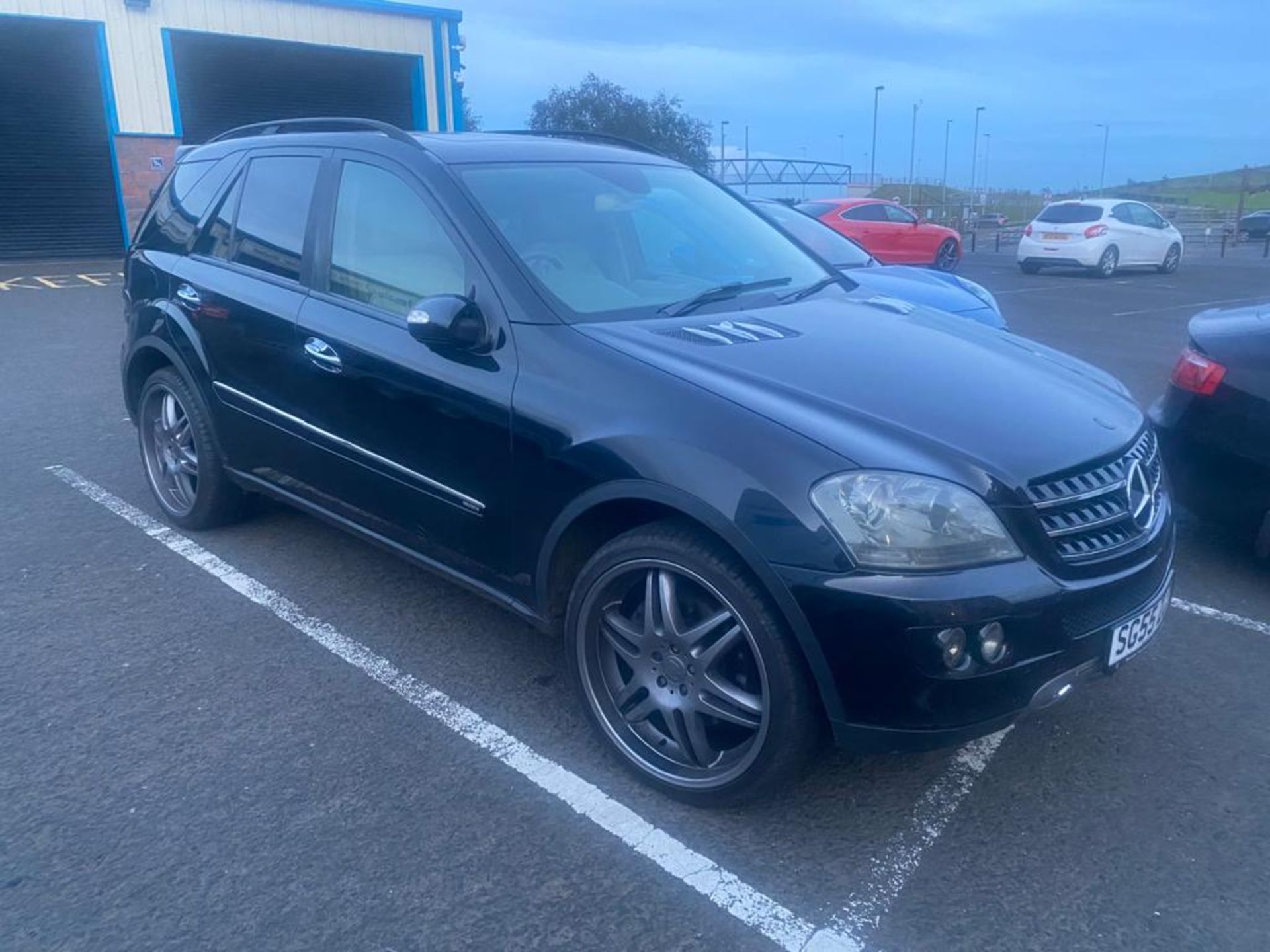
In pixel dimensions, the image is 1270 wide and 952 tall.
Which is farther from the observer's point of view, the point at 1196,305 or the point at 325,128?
the point at 1196,305

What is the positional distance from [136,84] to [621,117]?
75.2ft

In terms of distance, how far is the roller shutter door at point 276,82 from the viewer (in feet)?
67.2

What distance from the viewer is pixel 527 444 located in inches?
124

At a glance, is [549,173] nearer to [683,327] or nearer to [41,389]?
[683,327]

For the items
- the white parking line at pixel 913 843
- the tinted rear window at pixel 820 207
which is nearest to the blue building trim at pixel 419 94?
the tinted rear window at pixel 820 207

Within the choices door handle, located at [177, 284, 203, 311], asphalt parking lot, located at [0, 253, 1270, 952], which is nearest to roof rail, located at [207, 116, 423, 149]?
door handle, located at [177, 284, 203, 311]

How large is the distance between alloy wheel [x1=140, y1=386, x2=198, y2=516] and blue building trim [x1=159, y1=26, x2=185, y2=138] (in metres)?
17.5

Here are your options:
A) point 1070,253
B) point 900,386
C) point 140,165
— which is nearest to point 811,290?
point 900,386

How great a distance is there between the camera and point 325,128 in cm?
429

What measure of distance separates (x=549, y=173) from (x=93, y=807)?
2.50m

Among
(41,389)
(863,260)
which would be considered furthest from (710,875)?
(41,389)

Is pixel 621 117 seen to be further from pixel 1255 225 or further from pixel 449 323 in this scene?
pixel 449 323

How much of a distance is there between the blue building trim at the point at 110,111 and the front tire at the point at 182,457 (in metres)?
15.0

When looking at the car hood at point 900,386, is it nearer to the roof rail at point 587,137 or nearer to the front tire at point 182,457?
the roof rail at point 587,137
